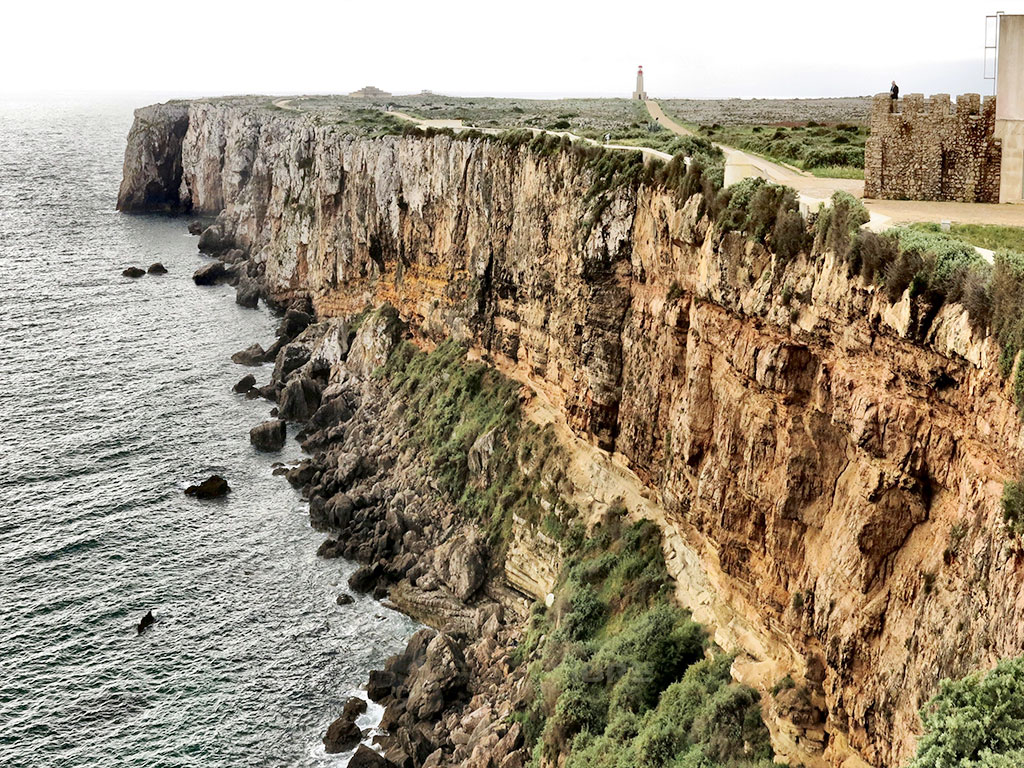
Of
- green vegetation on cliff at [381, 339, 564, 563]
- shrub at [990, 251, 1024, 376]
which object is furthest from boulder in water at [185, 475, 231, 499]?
shrub at [990, 251, 1024, 376]

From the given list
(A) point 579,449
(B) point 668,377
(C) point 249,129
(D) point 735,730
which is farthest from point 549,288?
(C) point 249,129

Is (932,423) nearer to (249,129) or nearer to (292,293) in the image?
(292,293)

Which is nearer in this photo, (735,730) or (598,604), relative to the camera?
(735,730)

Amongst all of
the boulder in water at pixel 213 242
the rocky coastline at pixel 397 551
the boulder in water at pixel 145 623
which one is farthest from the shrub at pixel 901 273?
the boulder in water at pixel 213 242

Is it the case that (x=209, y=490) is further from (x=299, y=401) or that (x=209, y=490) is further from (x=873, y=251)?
(x=873, y=251)

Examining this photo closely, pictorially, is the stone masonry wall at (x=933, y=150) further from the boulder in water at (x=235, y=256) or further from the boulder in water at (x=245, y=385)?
the boulder in water at (x=235, y=256)

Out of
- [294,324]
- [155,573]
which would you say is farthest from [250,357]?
[155,573]
